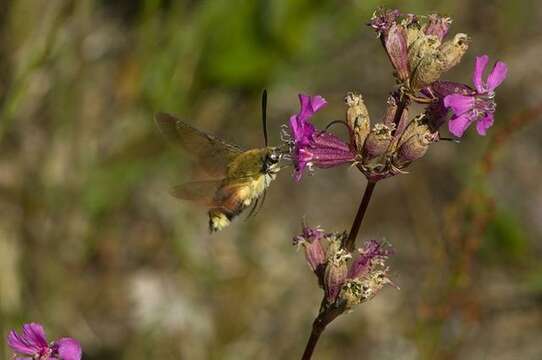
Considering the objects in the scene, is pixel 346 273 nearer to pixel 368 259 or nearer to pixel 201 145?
pixel 368 259

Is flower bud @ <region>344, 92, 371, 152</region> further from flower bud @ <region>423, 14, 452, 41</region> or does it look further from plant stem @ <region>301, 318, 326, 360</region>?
plant stem @ <region>301, 318, 326, 360</region>

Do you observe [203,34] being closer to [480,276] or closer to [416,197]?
[416,197]

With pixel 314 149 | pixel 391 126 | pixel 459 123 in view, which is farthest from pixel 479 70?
pixel 314 149

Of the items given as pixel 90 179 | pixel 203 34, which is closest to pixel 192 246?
pixel 90 179

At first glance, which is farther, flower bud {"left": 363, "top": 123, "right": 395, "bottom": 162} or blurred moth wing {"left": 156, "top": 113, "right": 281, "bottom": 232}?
blurred moth wing {"left": 156, "top": 113, "right": 281, "bottom": 232}

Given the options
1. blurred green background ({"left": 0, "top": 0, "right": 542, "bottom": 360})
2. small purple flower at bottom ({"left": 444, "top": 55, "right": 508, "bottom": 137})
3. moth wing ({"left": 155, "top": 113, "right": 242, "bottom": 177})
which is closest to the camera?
small purple flower at bottom ({"left": 444, "top": 55, "right": 508, "bottom": 137})

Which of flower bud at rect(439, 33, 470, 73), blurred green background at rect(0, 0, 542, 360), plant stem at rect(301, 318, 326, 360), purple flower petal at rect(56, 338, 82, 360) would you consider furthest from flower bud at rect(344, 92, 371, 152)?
blurred green background at rect(0, 0, 542, 360)

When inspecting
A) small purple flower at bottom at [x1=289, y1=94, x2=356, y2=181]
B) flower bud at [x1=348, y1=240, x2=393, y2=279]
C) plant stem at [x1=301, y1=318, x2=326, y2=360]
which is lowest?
plant stem at [x1=301, y1=318, x2=326, y2=360]

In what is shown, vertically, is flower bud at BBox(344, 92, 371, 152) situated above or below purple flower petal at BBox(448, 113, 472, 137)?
above
